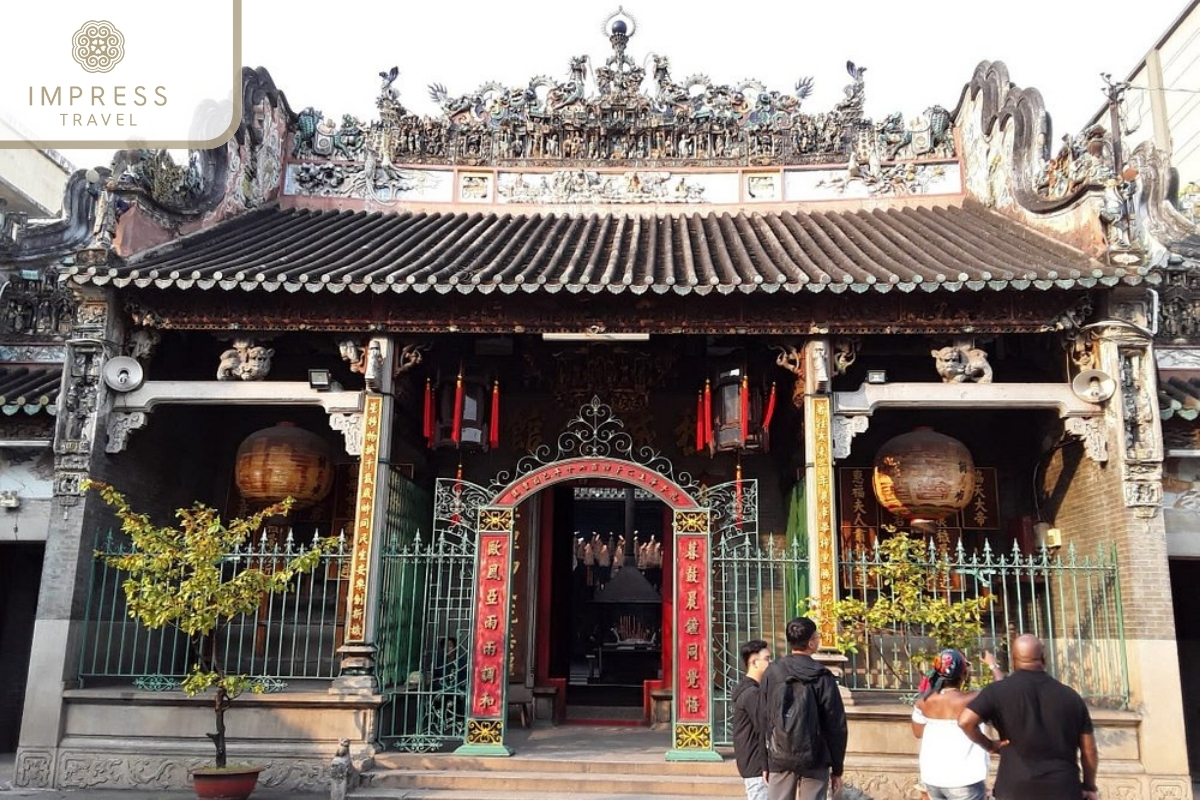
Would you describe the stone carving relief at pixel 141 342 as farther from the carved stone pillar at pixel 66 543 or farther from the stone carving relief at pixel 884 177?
the stone carving relief at pixel 884 177

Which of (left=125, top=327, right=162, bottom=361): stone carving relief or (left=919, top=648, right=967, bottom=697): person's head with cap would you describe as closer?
(left=919, top=648, right=967, bottom=697): person's head with cap

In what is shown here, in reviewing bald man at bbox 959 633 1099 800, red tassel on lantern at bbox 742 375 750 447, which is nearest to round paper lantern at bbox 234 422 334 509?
red tassel on lantern at bbox 742 375 750 447

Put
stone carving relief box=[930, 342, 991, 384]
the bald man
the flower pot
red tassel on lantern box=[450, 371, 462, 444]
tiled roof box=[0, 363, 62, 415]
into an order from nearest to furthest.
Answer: the bald man → the flower pot → stone carving relief box=[930, 342, 991, 384] → tiled roof box=[0, 363, 62, 415] → red tassel on lantern box=[450, 371, 462, 444]

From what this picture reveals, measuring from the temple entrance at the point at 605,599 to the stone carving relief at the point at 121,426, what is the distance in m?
4.41

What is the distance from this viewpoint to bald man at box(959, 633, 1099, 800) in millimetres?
4121

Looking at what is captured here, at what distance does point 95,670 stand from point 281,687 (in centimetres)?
193

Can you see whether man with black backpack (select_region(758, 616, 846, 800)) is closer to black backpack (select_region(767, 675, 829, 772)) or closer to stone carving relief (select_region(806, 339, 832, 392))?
black backpack (select_region(767, 675, 829, 772))

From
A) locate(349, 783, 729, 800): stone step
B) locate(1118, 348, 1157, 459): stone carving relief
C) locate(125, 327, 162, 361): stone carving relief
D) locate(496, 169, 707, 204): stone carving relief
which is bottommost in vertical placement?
locate(349, 783, 729, 800): stone step

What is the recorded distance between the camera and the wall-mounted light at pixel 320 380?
29.2 ft

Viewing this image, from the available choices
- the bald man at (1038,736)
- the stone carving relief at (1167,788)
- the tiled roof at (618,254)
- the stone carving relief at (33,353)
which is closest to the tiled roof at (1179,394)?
the tiled roof at (618,254)

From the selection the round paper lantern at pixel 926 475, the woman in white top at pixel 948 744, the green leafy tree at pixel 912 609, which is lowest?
the woman in white top at pixel 948 744

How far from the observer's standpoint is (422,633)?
9125 millimetres

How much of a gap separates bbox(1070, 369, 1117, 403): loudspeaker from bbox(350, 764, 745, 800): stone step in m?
4.52

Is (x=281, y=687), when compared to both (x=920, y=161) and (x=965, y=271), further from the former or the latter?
(x=920, y=161)
